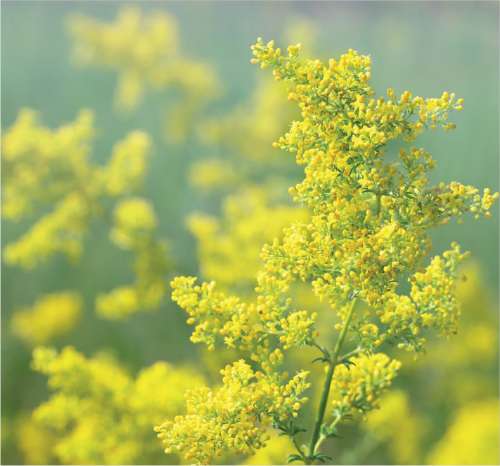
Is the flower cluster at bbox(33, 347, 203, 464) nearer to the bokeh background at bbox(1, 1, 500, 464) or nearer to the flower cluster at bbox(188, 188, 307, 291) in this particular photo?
the flower cluster at bbox(188, 188, 307, 291)

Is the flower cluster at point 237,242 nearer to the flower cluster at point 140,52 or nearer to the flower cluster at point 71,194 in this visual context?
the flower cluster at point 71,194

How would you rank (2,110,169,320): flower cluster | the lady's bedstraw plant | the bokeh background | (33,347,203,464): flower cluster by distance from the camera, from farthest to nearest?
1. the bokeh background
2. (2,110,169,320): flower cluster
3. (33,347,203,464): flower cluster
4. the lady's bedstraw plant

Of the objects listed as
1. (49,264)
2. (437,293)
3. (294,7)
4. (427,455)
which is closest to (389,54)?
(294,7)

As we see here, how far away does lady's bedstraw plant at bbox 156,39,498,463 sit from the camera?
204cm

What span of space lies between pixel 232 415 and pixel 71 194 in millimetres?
2295

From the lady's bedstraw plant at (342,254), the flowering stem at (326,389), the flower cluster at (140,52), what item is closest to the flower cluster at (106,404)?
the lady's bedstraw plant at (342,254)

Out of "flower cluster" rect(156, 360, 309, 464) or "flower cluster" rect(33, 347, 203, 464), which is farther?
"flower cluster" rect(33, 347, 203, 464)

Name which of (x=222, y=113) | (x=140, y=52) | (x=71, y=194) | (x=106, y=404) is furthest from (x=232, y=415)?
(x=222, y=113)

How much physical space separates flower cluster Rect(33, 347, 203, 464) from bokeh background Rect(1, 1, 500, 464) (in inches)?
106

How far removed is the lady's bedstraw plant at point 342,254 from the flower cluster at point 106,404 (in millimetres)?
1070

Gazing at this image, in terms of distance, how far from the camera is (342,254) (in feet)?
6.84

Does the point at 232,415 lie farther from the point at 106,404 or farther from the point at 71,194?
the point at 71,194

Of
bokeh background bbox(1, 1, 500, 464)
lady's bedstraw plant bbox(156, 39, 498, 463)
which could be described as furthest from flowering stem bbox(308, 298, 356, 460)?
bokeh background bbox(1, 1, 500, 464)

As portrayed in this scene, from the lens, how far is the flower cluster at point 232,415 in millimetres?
2086
